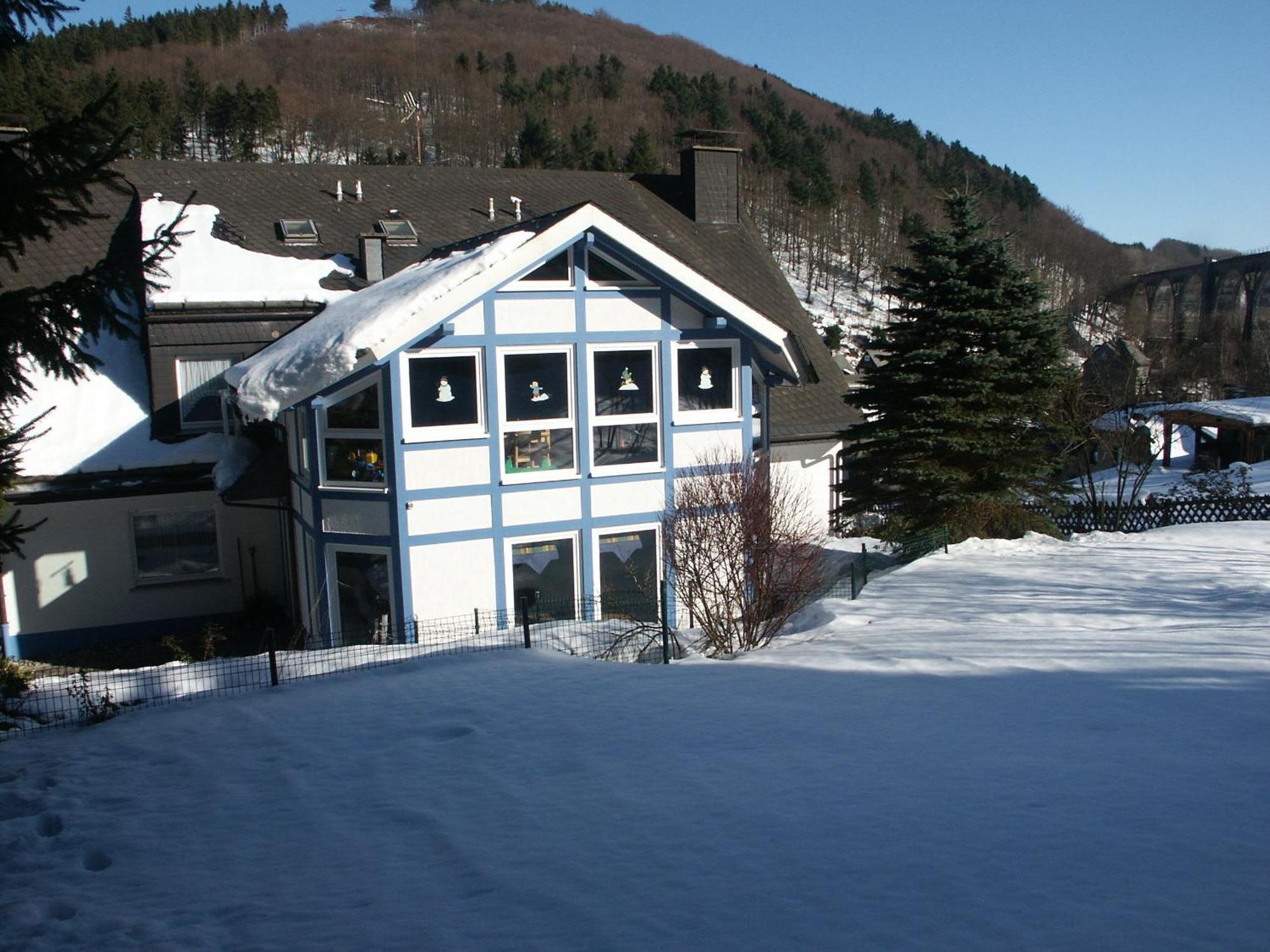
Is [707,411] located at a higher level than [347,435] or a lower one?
higher

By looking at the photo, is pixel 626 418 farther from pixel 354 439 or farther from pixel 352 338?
pixel 352 338

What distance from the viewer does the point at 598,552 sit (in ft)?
44.5

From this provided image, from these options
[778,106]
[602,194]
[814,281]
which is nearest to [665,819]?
[602,194]

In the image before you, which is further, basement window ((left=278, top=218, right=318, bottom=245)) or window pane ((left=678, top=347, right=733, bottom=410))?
basement window ((left=278, top=218, right=318, bottom=245))

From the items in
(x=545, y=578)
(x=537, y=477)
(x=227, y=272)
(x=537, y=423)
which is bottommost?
(x=545, y=578)

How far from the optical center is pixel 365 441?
41.2ft

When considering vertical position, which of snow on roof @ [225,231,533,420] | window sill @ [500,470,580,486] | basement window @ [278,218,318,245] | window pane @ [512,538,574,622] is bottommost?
window pane @ [512,538,574,622]

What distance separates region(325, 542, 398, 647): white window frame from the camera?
41.1 feet

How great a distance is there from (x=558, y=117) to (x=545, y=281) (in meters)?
88.4

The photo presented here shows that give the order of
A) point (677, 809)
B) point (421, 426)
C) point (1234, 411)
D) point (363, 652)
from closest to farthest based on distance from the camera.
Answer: point (677, 809), point (363, 652), point (421, 426), point (1234, 411)

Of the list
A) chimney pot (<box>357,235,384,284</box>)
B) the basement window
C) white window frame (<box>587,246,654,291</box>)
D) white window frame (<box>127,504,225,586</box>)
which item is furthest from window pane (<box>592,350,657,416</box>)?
the basement window

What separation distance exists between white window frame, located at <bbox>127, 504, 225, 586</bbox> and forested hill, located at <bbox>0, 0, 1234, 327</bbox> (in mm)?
40029

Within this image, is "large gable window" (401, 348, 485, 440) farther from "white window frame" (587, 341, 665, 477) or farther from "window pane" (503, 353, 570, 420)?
"white window frame" (587, 341, 665, 477)

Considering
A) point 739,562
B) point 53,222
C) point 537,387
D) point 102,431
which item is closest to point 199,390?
point 102,431
